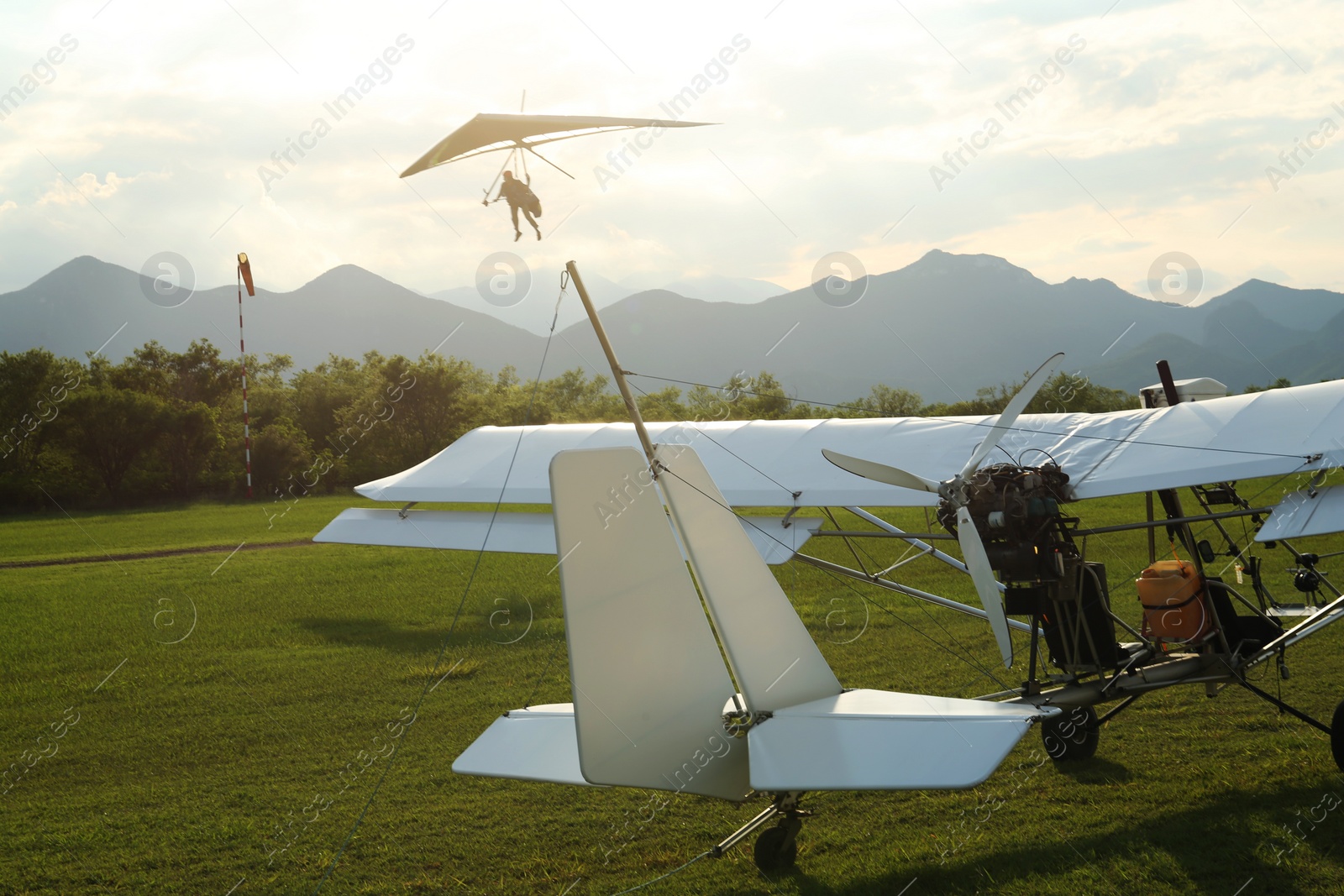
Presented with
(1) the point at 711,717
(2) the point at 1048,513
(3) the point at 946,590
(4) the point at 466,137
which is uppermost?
(4) the point at 466,137

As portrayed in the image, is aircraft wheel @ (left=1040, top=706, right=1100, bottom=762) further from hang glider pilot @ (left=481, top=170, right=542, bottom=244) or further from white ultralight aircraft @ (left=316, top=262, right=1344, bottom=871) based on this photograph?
hang glider pilot @ (left=481, top=170, right=542, bottom=244)

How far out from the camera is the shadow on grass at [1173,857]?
172 inches

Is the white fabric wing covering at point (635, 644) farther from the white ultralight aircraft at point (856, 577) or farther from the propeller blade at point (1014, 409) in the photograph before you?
the propeller blade at point (1014, 409)

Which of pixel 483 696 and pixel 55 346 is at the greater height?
pixel 55 346

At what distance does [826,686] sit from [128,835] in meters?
4.66

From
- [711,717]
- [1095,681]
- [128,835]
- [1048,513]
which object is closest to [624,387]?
[711,717]

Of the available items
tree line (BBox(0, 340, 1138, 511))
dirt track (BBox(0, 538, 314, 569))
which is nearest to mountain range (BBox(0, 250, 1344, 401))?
tree line (BBox(0, 340, 1138, 511))

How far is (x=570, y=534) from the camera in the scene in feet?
12.3

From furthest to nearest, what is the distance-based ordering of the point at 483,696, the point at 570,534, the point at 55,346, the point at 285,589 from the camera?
1. the point at 55,346
2. the point at 285,589
3. the point at 483,696
4. the point at 570,534

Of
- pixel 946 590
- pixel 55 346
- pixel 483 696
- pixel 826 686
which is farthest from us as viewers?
pixel 55 346

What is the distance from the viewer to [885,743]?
11.8ft

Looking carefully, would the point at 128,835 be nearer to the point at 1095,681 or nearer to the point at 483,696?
the point at 483,696

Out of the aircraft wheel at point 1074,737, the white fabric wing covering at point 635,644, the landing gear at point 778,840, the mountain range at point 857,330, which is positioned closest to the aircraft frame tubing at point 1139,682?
the aircraft wheel at point 1074,737

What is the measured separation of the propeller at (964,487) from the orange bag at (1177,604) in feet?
4.99
